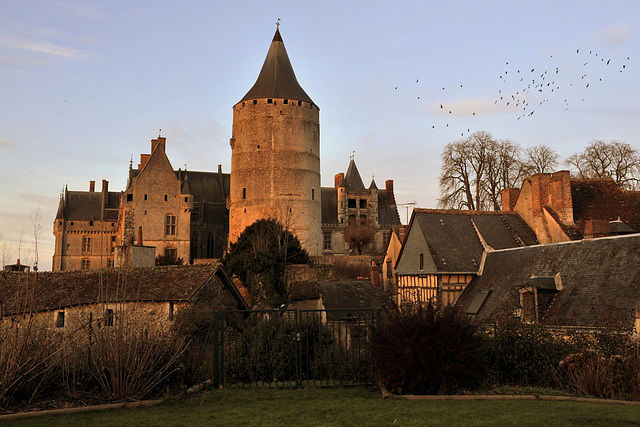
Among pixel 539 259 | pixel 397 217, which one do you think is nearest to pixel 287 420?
pixel 539 259

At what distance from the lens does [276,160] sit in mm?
47594

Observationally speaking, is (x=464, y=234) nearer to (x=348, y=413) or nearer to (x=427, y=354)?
(x=427, y=354)

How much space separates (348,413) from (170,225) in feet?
142

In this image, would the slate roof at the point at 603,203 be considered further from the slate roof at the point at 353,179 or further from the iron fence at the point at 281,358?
the slate roof at the point at 353,179

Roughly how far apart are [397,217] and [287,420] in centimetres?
5543

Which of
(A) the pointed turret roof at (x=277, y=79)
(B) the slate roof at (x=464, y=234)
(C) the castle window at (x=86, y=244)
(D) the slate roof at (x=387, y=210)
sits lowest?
(B) the slate roof at (x=464, y=234)

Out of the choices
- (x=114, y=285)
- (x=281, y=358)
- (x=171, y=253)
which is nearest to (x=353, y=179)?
(x=171, y=253)

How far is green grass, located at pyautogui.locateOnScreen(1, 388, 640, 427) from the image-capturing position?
24.1 ft

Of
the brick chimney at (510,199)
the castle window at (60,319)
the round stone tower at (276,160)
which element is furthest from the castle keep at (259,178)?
the castle window at (60,319)

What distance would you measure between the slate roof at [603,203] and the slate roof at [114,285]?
13947mm

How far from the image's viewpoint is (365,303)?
22.6 meters

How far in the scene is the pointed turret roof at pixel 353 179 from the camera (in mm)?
62156

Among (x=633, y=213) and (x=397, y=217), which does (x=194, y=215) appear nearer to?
(x=397, y=217)

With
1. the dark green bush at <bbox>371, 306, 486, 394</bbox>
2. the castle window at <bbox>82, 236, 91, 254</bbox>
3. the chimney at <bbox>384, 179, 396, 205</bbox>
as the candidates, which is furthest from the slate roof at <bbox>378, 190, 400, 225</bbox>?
the dark green bush at <bbox>371, 306, 486, 394</bbox>
